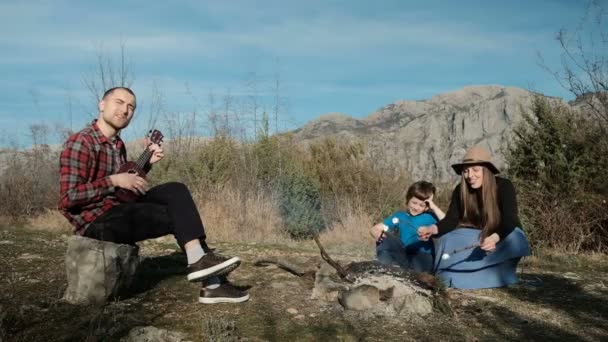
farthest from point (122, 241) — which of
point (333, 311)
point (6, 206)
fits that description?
point (6, 206)

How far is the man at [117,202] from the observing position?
335cm

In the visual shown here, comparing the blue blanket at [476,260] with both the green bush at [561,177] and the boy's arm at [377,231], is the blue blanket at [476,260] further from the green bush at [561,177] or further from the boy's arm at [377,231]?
the green bush at [561,177]

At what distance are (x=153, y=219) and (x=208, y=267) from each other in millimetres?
477

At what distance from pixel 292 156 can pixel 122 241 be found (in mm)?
9695

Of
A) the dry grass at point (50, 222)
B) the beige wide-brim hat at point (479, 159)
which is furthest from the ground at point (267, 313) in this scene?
the dry grass at point (50, 222)

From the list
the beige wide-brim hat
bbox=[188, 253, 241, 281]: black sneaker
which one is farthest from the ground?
the beige wide-brim hat

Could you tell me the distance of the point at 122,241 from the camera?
3.57 m

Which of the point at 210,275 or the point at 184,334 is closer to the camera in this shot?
the point at 184,334

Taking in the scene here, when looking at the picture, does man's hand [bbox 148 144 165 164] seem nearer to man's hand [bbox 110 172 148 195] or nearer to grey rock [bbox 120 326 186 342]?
man's hand [bbox 110 172 148 195]

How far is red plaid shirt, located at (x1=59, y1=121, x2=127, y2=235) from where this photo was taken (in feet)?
10.9

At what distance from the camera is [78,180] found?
3338 mm

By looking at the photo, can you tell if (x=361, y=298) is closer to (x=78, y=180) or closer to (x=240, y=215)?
(x=78, y=180)

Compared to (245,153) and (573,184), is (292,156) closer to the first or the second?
(245,153)

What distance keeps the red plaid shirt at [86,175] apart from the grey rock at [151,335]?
870mm
